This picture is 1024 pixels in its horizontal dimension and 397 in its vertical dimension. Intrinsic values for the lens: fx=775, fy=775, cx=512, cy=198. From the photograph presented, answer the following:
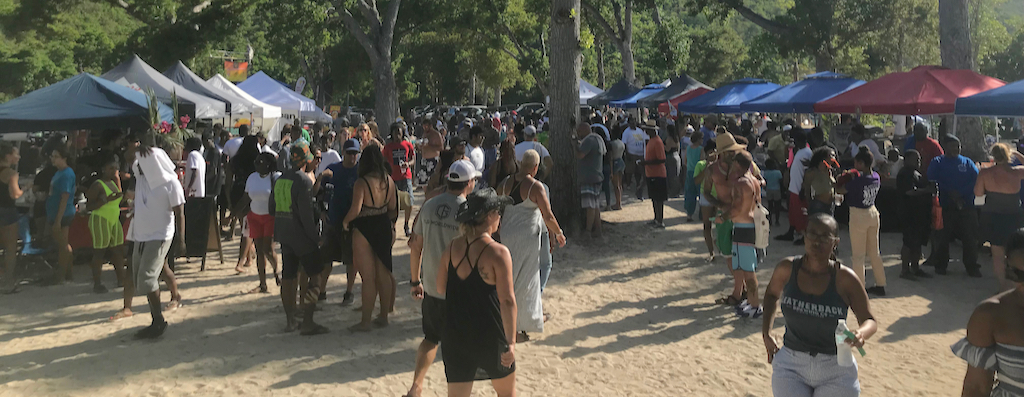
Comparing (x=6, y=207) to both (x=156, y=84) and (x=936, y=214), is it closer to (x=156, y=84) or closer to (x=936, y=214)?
(x=156, y=84)

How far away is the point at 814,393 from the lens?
347cm

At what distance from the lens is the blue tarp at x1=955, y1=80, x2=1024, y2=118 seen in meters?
8.60

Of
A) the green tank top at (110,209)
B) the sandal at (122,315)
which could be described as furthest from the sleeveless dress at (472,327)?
the green tank top at (110,209)

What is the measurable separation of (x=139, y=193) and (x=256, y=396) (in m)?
2.23

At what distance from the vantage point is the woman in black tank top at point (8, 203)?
772 centimetres

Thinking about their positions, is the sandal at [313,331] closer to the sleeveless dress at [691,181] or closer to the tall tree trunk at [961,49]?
the sleeveless dress at [691,181]

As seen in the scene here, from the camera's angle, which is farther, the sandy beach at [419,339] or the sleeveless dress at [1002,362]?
the sandy beach at [419,339]

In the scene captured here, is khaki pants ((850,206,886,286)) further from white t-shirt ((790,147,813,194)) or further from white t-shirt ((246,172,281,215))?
white t-shirt ((246,172,281,215))

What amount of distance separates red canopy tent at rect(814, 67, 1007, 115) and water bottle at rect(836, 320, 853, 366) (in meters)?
8.54

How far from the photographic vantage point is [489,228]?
3.85 meters

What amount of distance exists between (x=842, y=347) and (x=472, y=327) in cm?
167

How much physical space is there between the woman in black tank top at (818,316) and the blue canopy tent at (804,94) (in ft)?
34.4

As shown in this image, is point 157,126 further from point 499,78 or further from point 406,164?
point 499,78

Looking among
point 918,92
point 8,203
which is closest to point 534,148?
point 8,203
